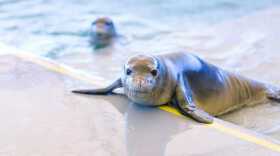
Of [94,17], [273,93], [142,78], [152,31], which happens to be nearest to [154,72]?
[142,78]

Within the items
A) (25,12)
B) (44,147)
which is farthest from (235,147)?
(25,12)

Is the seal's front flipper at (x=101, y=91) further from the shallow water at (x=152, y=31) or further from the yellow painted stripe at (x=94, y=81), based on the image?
the shallow water at (x=152, y=31)

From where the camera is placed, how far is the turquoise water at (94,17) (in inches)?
198

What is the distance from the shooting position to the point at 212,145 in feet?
6.35

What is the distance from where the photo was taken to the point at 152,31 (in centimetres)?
541

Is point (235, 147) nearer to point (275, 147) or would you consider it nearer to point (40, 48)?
point (275, 147)

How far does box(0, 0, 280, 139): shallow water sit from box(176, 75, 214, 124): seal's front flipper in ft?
5.28

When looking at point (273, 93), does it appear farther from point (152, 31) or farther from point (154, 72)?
point (152, 31)

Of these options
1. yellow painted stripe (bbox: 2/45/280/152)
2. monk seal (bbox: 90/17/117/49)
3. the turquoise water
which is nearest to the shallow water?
the turquoise water

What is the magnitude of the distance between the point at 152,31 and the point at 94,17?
0.87 m

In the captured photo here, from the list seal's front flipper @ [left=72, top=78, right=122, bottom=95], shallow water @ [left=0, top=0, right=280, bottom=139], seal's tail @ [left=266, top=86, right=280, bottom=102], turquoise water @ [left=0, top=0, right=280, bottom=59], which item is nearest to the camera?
seal's front flipper @ [left=72, top=78, right=122, bottom=95]

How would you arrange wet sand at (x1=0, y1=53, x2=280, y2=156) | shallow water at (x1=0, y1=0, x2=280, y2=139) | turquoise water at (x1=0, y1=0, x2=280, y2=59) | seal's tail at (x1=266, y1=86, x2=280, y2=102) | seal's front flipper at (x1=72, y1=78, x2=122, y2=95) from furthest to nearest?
1. turquoise water at (x1=0, y1=0, x2=280, y2=59)
2. shallow water at (x1=0, y1=0, x2=280, y2=139)
3. seal's tail at (x1=266, y1=86, x2=280, y2=102)
4. seal's front flipper at (x1=72, y1=78, x2=122, y2=95)
5. wet sand at (x1=0, y1=53, x2=280, y2=156)

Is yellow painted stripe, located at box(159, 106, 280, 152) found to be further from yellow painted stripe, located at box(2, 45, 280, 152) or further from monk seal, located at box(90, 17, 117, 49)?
monk seal, located at box(90, 17, 117, 49)

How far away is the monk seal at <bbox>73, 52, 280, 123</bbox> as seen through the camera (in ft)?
7.24
